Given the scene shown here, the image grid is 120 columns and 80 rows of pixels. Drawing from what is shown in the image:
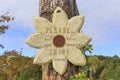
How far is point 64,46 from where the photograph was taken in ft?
27.6

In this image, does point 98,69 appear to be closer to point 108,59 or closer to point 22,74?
point 108,59

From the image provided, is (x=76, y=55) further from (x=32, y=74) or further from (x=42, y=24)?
(x=32, y=74)

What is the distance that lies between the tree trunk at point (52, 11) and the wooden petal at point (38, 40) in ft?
1.21

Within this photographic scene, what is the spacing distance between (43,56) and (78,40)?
0.70m

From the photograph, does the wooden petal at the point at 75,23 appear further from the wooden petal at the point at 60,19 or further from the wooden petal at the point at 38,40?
the wooden petal at the point at 38,40

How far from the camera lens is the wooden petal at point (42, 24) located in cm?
838

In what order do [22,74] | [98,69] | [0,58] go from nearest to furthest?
1. [0,58]
2. [22,74]
3. [98,69]

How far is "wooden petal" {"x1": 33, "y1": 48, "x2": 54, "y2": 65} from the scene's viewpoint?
8.39 m

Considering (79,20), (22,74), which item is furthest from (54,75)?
(22,74)

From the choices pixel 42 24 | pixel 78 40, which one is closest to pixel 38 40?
pixel 42 24

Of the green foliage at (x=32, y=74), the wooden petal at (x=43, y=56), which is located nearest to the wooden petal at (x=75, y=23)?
the wooden petal at (x=43, y=56)

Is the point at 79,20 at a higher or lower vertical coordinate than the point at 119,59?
lower

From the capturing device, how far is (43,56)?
842 centimetres

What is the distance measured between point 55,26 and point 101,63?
44543mm
